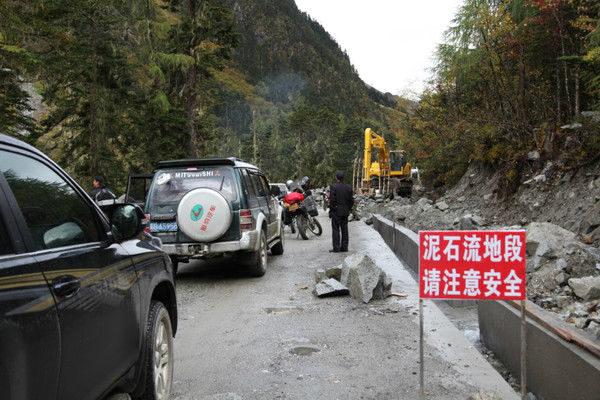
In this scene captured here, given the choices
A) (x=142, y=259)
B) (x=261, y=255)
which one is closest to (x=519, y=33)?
(x=261, y=255)

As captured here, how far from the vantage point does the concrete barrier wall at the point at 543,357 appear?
3.20m

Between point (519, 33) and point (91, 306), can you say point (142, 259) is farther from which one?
point (519, 33)

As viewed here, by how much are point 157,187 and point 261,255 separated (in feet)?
7.29

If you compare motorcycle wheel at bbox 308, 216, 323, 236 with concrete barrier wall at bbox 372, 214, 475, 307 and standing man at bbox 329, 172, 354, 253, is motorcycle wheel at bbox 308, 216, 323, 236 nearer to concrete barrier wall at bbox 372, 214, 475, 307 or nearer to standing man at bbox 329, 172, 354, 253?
concrete barrier wall at bbox 372, 214, 475, 307

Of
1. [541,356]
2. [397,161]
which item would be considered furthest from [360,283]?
[397,161]

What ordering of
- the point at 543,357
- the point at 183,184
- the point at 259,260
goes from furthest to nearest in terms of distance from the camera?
the point at 259,260 → the point at 183,184 → the point at 543,357

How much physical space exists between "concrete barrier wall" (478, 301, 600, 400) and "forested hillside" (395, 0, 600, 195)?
896cm

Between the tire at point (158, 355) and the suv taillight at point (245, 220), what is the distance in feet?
14.6

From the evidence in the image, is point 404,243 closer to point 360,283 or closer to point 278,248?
point 278,248

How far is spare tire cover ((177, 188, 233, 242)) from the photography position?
7.70 metres

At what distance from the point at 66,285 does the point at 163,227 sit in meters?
6.16

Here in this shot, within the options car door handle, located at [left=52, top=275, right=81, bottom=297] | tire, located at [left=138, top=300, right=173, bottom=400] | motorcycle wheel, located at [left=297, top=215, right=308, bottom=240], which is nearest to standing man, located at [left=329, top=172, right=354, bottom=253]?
motorcycle wheel, located at [left=297, top=215, right=308, bottom=240]

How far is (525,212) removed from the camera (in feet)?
48.0

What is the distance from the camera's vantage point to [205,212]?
25.3 ft
